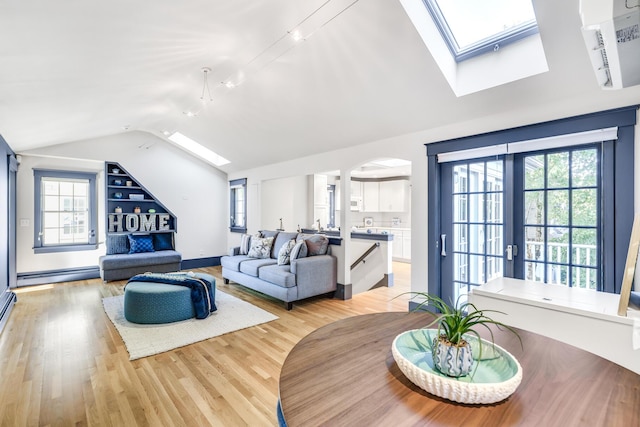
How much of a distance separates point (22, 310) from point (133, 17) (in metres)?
4.38

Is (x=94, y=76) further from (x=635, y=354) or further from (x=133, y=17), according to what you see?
(x=635, y=354)

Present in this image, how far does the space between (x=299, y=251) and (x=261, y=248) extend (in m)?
1.19

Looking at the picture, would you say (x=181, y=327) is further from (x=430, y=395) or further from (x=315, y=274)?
(x=430, y=395)

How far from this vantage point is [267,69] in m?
3.29

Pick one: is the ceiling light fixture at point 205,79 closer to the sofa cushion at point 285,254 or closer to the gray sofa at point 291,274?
the sofa cushion at point 285,254

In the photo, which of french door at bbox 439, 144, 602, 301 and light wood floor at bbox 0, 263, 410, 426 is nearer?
light wood floor at bbox 0, 263, 410, 426

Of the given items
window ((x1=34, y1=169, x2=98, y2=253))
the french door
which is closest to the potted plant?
the french door

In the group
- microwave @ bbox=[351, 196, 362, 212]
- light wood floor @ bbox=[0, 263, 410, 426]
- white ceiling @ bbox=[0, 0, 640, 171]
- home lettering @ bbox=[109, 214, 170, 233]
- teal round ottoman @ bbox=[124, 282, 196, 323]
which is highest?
white ceiling @ bbox=[0, 0, 640, 171]

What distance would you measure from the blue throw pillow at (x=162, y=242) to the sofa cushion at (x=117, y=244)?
0.54 metres

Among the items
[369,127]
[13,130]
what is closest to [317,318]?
[369,127]

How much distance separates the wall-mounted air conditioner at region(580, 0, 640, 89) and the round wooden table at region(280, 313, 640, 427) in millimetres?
1260

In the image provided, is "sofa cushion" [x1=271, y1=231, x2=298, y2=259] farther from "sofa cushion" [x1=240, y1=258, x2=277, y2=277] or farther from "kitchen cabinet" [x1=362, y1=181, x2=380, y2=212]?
"kitchen cabinet" [x1=362, y1=181, x2=380, y2=212]

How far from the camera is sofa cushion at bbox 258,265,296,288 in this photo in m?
4.11

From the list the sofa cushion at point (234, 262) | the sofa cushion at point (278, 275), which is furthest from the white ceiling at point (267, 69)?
the sofa cushion at point (234, 262)
